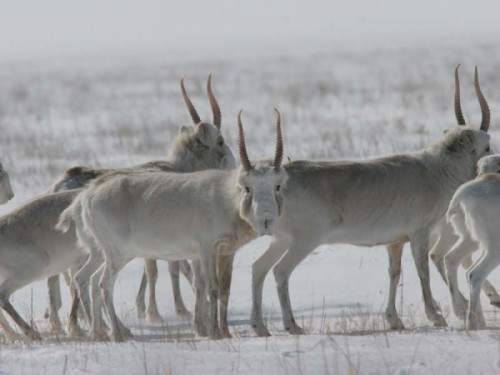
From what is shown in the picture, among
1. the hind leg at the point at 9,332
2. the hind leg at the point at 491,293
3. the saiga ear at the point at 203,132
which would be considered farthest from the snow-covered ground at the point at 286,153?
the saiga ear at the point at 203,132

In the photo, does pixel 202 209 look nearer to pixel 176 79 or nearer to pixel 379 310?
pixel 379 310

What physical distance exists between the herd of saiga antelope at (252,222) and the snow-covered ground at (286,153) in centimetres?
43

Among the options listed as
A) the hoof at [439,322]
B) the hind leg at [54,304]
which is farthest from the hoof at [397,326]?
the hind leg at [54,304]

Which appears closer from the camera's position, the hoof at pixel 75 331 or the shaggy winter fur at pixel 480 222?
the shaggy winter fur at pixel 480 222

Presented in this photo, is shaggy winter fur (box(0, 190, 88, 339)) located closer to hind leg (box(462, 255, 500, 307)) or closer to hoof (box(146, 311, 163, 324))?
hoof (box(146, 311, 163, 324))

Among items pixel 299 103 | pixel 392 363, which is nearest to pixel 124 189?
pixel 392 363

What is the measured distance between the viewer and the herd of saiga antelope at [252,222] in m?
9.37

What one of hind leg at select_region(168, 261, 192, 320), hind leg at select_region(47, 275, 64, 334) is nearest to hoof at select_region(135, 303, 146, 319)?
hind leg at select_region(168, 261, 192, 320)

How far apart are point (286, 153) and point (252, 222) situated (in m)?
11.5

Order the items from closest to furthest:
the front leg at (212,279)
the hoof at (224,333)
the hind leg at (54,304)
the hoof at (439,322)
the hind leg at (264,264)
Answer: the hoof at (224,333), the front leg at (212,279), the hoof at (439,322), the hind leg at (264,264), the hind leg at (54,304)

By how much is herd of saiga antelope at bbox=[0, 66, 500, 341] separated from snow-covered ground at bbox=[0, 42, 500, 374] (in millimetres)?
430

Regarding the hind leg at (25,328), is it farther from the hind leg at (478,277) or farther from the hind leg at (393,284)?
the hind leg at (478,277)

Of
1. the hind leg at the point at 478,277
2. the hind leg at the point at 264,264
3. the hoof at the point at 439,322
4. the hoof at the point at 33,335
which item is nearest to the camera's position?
the hind leg at the point at 478,277

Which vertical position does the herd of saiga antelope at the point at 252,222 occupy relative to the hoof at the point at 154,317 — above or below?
above
